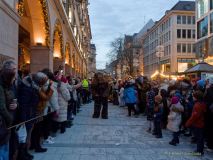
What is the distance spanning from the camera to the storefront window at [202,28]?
150 ft

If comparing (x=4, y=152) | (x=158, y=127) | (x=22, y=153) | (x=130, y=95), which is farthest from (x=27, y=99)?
(x=130, y=95)

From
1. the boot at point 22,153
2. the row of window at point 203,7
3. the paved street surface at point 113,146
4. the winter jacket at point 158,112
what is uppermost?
the row of window at point 203,7

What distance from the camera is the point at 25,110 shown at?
244 inches

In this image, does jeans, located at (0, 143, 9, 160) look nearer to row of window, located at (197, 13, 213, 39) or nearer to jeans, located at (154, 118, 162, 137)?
jeans, located at (154, 118, 162, 137)

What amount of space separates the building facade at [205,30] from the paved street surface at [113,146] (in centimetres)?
3542

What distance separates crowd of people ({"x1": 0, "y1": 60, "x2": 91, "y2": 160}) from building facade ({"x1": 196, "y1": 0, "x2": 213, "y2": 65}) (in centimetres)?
3686

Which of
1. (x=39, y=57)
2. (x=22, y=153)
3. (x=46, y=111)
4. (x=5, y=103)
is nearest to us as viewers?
(x=5, y=103)

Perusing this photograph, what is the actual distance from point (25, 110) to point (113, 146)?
280 cm

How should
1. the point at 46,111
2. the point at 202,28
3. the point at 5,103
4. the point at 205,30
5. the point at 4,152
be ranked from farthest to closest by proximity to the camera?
the point at 202,28 → the point at 205,30 → the point at 46,111 → the point at 4,152 → the point at 5,103

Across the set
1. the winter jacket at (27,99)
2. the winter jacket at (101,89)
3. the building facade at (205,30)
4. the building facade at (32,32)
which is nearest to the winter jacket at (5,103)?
the winter jacket at (27,99)

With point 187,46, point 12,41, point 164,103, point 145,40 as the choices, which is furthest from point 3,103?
point 145,40

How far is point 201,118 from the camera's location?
25.0ft

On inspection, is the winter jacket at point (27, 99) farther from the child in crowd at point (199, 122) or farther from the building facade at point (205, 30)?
the building facade at point (205, 30)

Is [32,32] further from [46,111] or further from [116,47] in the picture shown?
[116,47]
